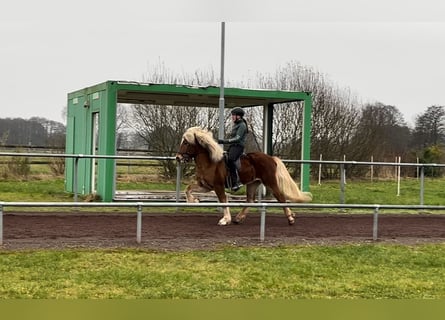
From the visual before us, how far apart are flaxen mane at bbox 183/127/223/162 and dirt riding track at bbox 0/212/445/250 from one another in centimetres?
110

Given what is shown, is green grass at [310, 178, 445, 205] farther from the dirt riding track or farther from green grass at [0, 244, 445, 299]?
green grass at [0, 244, 445, 299]

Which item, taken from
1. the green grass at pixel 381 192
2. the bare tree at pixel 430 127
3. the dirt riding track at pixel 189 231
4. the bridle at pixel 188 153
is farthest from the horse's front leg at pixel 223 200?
the bare tree at pixel 430 127

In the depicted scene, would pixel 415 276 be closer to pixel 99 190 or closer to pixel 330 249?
pixel 330 249

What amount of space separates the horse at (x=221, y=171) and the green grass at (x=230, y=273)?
244cm

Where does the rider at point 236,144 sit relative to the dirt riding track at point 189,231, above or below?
above

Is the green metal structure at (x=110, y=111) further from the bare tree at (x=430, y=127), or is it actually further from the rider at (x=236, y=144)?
the bare tree at (x=430, y=127)

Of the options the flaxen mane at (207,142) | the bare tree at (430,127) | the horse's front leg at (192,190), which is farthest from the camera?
the bare tree at (430,127)

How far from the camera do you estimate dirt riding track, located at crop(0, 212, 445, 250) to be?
826 cm

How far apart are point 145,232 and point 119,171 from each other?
16125 millimetres

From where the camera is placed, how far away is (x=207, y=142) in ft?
33.3

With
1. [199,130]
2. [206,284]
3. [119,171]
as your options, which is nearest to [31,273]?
[206,284]

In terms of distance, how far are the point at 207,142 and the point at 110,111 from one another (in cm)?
549

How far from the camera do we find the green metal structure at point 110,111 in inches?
594

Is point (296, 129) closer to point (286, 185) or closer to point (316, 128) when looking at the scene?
point (316, 128)
